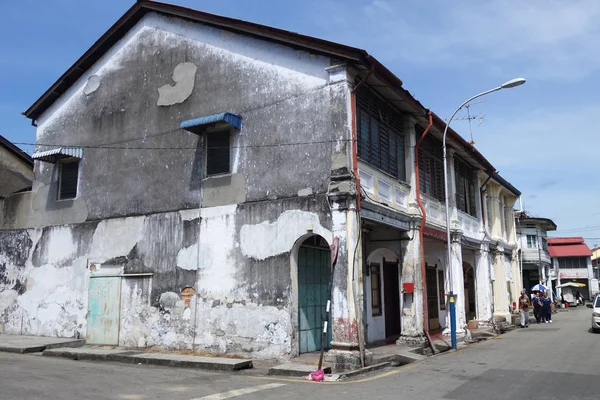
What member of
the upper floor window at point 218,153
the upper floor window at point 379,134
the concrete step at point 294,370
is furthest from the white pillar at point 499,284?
the concrete step at point 294,370

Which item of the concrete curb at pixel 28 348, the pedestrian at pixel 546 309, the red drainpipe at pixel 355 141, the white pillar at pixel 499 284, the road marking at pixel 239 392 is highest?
the red drainpipe at pixel 355 141

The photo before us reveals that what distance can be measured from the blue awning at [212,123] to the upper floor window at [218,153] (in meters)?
0.26

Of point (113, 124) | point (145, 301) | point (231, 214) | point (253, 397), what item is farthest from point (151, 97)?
point (253, 397)

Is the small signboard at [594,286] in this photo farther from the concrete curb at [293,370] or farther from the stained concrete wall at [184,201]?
the concrete curb at [293,370]

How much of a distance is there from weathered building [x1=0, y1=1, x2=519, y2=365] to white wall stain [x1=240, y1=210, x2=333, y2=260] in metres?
0.04

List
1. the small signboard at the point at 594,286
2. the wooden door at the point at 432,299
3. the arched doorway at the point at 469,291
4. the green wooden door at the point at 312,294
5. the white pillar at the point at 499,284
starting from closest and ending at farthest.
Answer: the green wooden door at the point at 312,294
the wooden door at the point at 432,299
the arched doorway at the point at 469,291
the white pillar at the point at 499,284
the small signboard at the point at 594,286

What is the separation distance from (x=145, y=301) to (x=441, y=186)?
1084 centimetres

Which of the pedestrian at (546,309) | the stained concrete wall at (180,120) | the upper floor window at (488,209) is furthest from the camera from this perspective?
the pedestrian at (546,309)

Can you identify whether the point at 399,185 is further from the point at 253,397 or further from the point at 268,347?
the point at 253,397

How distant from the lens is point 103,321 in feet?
51.6

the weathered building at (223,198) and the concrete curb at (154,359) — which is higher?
the weathered building at (223,198)

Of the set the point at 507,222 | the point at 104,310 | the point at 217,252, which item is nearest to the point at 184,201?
the point at 217,252

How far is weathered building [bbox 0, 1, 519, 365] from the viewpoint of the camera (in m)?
12.8

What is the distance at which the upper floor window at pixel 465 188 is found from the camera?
847 inches
